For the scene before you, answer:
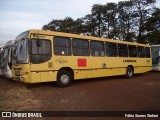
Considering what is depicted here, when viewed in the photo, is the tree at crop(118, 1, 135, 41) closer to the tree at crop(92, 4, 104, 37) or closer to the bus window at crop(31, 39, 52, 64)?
the tree at crop(92, 4, 104, 37)

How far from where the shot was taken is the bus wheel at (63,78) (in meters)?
10.5

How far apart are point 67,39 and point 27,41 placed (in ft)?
7.96

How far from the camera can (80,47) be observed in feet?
38.6

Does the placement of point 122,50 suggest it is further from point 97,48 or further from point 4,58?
point 4,58

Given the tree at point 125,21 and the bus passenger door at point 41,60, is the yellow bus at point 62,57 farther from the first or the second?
the tree at point 125,21

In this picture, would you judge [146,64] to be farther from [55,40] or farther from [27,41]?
[27,41]

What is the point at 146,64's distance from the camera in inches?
688

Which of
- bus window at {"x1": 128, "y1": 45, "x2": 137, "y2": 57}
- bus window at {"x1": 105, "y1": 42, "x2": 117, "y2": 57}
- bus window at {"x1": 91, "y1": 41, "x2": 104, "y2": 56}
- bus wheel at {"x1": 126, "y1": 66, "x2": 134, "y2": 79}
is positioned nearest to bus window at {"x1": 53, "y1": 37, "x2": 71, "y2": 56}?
bus window at {"x1": 91, "y1": 41, "x2": 104, "y2": 56}

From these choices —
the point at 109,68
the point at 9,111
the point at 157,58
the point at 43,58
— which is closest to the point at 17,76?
the point at 43,58

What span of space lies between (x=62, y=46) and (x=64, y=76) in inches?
64.3

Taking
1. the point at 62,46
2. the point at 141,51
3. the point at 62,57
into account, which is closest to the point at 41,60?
the point at 62,57

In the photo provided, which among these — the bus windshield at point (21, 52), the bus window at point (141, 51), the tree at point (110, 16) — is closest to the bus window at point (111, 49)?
the bus window at point (141, 51)

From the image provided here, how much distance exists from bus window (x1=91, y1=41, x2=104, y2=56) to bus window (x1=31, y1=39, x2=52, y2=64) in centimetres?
344

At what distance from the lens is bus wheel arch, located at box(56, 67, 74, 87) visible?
1047 centimetres
